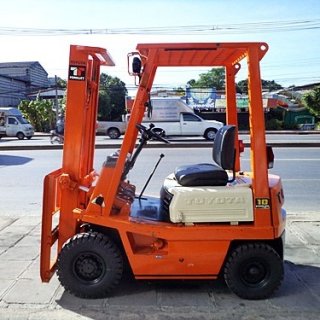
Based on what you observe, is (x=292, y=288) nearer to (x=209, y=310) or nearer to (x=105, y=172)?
(x=209, y=310)

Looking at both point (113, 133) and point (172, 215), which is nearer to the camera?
point (172, 215)

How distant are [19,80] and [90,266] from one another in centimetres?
6803

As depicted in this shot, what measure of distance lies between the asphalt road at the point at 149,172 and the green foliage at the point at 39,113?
2512 cm

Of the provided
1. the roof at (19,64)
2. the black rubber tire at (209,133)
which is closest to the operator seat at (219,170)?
the black rubber tire at (209,133)

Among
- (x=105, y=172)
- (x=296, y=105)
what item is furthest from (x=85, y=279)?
(x=296, y=105)

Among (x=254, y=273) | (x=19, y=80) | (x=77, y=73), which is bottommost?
(x=254, y=273)

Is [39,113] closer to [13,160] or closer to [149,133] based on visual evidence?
[13,160]

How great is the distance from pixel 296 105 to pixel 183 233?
49406mm

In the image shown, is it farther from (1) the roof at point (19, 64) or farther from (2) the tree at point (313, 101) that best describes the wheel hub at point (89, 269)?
(1) the roof at point (19, 64)

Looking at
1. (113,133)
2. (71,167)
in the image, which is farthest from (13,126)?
(71,167)

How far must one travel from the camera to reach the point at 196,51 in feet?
13.5

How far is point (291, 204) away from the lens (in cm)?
852

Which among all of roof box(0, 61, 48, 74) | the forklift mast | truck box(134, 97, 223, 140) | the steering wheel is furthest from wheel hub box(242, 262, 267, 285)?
roof box(0, 61, 48, 74)

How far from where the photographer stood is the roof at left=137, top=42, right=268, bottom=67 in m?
3.96
